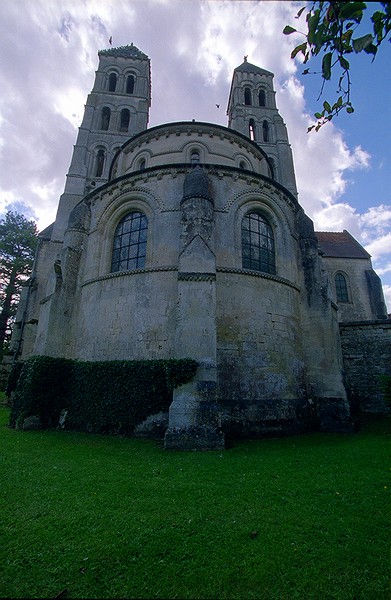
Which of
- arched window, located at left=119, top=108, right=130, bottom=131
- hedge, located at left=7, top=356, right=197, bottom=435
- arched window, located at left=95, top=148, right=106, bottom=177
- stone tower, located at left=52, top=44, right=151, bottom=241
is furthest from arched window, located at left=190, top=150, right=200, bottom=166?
arched window, located at left=119, top=108, right=130, bottom=131

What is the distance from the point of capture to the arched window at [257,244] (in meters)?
10.9

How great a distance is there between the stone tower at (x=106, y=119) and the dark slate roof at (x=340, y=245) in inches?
776

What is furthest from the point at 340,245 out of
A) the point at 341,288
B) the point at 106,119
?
the point at 106,119

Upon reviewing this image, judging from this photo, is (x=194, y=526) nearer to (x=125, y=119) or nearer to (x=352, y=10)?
(x=352, y=10)

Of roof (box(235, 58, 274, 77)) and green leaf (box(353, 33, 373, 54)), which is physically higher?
→ roof (box(235, 58, 274, 77))

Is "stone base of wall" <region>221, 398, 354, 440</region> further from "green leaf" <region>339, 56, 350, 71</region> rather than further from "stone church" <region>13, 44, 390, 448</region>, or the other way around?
"green leaf" <region>339, 56, 350, 71</region>

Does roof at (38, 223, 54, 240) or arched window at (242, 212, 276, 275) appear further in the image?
roof at (38, 223, 54, 240)

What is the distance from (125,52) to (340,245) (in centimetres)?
2971

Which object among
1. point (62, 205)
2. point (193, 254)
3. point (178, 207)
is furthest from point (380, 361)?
point (62, 205)

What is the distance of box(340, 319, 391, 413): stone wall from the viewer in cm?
1235

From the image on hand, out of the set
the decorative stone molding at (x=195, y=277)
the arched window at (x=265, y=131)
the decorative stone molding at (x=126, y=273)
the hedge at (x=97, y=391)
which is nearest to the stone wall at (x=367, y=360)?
the decorative stone molding at (x=195, y=277)

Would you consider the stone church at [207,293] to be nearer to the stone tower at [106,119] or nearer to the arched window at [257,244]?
the arched window at [257,244]

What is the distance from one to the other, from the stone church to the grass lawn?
2.03 metres

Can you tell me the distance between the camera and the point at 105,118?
26719 mm
